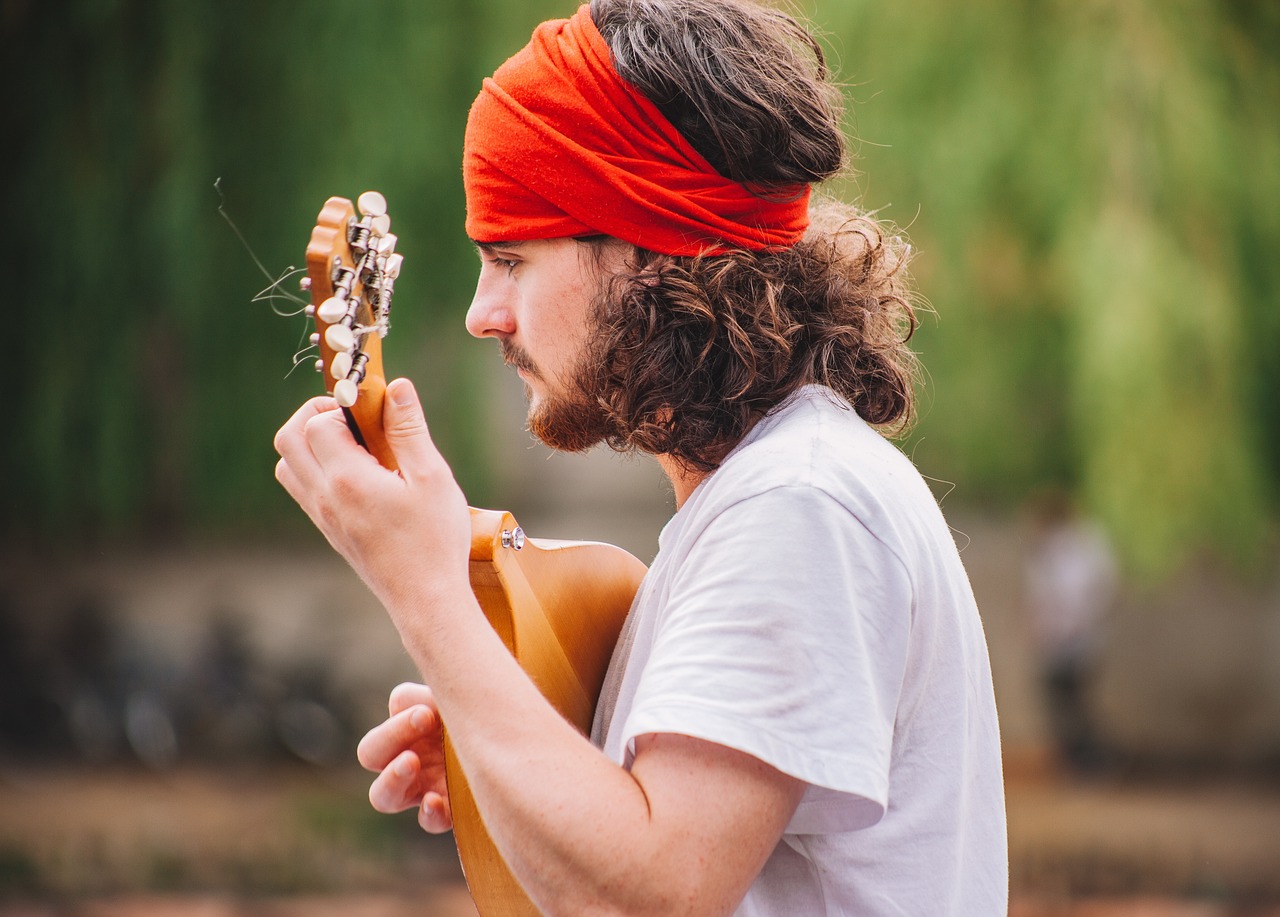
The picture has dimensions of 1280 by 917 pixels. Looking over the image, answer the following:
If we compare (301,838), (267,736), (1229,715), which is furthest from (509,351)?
(1229,715)

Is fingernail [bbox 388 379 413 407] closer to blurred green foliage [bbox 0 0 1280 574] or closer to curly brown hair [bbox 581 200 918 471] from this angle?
curly brown hair [bbox 581 200 918 471]

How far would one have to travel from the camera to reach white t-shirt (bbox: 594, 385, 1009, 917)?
111 centimetres

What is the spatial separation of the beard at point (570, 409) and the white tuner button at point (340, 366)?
282 millimetres

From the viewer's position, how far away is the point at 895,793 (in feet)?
4.02

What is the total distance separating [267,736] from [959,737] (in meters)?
8.41

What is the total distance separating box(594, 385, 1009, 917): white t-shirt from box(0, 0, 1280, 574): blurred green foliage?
13.8 feet

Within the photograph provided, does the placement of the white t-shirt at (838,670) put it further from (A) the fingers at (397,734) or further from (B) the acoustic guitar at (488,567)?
(A) the fingers at (397,734)

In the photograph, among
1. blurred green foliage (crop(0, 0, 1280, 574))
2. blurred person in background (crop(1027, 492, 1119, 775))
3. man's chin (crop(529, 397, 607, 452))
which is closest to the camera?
man's chin (crop(529, 397, 607, 452))

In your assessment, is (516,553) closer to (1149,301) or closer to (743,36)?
(743,36)

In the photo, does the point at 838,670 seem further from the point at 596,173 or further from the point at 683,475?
the point at 596,173

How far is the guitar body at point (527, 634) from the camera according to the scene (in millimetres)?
1463

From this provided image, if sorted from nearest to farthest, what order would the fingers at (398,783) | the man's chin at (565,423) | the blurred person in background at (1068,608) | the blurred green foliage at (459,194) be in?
the man's chin at (565,423) → the fingers at (398,783) → the blurred green foliage at (459,194) → the blurred person in background at (1068,608)

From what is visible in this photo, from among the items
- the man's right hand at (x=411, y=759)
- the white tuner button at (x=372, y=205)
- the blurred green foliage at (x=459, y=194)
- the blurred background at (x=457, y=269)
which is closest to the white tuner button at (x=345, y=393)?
the white tuner button at (x=372, y=205)

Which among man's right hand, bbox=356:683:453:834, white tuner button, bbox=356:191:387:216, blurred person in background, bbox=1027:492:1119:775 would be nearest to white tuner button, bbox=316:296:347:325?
white tuner button, bbox=356:191:387:216
